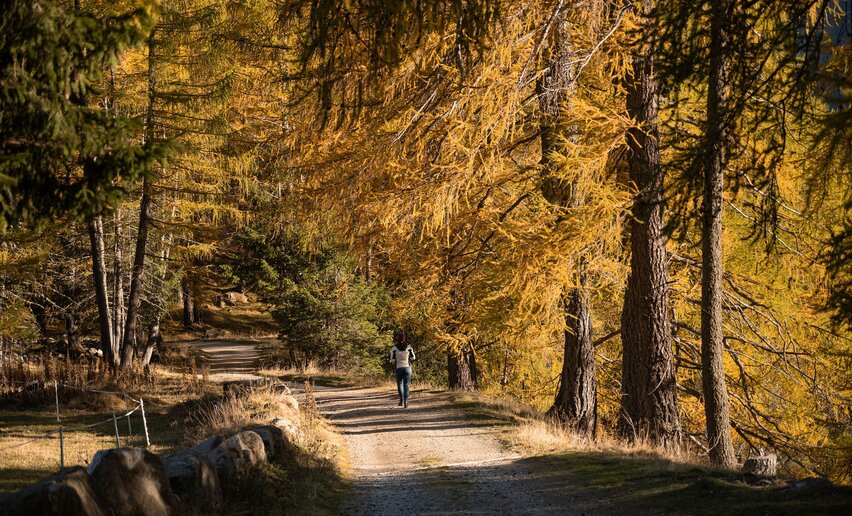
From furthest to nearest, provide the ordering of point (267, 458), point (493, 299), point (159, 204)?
point (159, 204), point (493, 299), point (267, 458)

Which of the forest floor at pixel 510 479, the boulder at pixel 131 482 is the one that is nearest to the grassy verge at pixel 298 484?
the forest floor at pixel 510 479

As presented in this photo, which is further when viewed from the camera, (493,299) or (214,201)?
(214,201)

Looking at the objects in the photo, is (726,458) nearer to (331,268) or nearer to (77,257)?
(331,268)

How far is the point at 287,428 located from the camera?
10906 millimetres

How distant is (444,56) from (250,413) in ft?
20.7

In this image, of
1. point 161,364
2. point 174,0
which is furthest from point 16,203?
point 161,364

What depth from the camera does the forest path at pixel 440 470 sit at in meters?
8.09

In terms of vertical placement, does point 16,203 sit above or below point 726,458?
above

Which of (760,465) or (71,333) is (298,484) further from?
(71,333)

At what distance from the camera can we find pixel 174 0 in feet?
66.8

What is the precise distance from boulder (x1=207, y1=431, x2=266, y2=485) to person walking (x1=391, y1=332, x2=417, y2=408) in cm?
673

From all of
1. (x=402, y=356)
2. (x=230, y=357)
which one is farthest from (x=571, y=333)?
(x=230, y=357)

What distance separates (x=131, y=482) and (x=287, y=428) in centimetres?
449

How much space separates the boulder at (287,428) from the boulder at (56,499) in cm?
466
